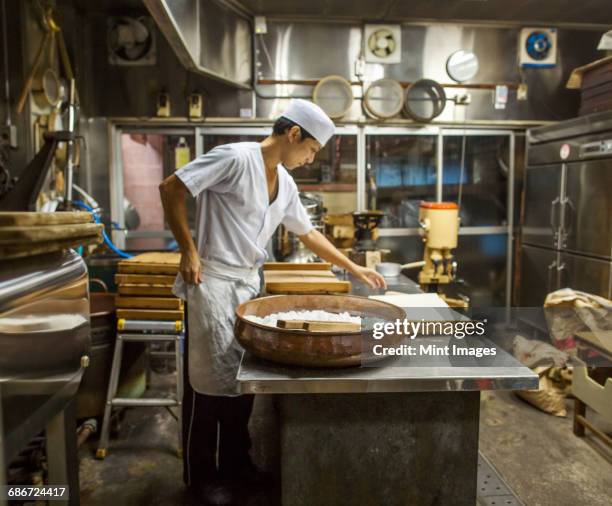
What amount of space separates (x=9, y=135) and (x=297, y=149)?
219 cm

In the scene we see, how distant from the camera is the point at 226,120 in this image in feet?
14.8

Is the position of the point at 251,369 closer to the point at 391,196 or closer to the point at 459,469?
the point at 459,469

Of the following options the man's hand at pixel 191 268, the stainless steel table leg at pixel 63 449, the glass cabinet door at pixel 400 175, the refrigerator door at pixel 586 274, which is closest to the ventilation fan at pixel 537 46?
the glass cabinet door at pixel 400 175

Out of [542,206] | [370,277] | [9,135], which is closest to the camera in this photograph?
[370,277]

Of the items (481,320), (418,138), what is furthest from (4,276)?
(418,138)

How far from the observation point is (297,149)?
6.13ft

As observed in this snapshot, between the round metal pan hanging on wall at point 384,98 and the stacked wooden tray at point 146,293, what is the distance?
8.63ft

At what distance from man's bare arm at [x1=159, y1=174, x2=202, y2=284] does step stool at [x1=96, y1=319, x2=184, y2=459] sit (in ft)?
3.13

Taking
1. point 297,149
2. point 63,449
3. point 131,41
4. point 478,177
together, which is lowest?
point 63,449

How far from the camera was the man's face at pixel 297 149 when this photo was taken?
1827mm

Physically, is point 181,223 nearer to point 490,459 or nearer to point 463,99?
point 490,459

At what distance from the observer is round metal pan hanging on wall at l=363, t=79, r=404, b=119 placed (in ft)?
14.6

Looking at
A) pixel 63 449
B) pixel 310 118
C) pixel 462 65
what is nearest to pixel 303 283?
pixel 310 118

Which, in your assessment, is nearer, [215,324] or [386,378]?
[386,378]
